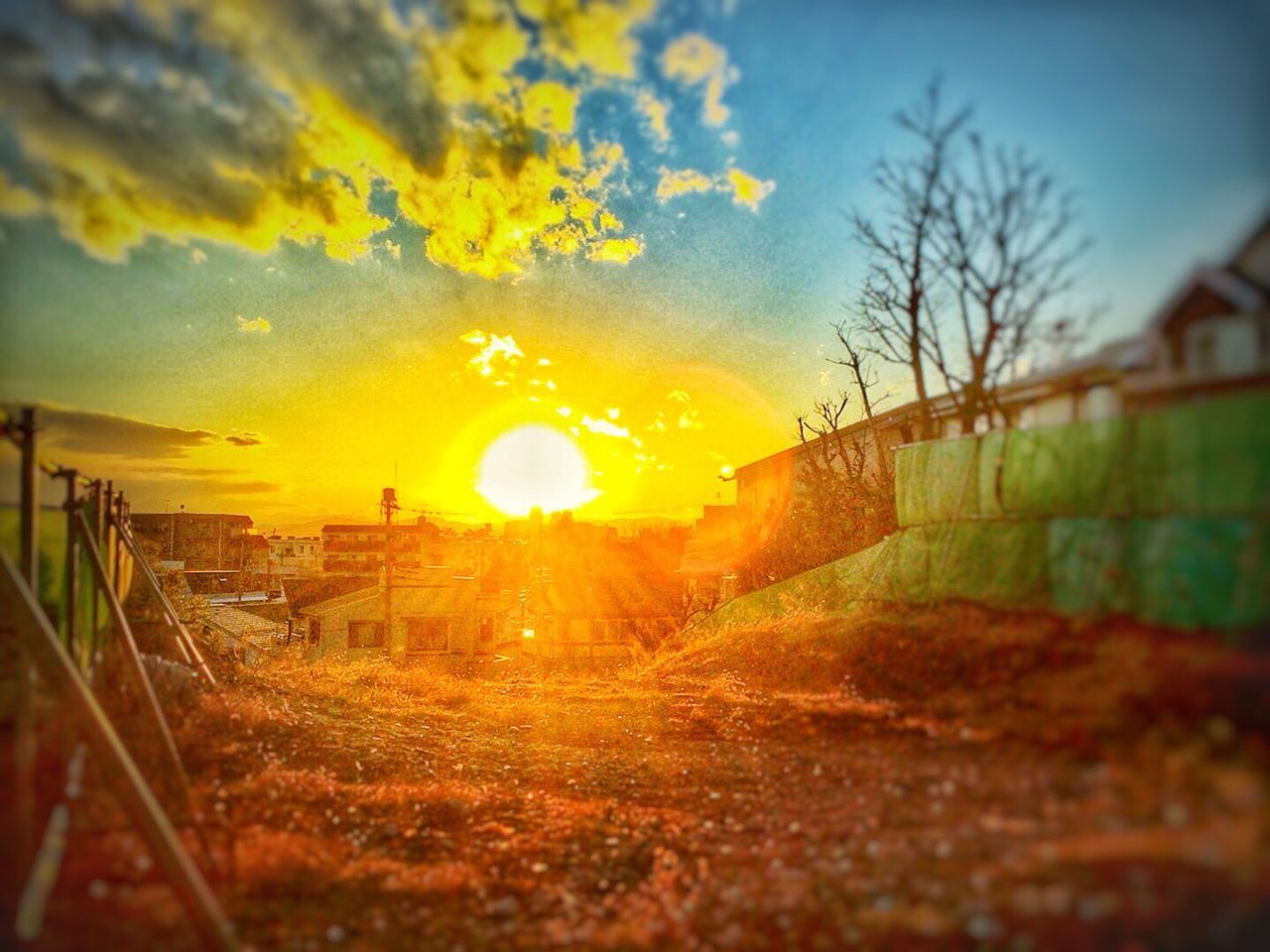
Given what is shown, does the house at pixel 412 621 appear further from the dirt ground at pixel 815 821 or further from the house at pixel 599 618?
the dirt ground at pixel 815 821

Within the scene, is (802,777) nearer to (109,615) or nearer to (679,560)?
(109,615)

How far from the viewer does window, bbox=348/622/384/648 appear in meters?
28.5

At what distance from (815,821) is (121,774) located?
4790mm

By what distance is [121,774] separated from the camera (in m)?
4.06

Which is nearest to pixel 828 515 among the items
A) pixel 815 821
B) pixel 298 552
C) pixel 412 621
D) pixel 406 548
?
pixel 815 821

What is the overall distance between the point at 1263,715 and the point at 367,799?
6.72 metres

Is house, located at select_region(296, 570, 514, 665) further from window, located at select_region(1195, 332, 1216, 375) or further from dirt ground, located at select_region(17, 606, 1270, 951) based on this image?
window, located at select_region(1195, 332, 1216, 375)

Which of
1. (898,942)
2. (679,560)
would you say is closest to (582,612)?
(679,560)

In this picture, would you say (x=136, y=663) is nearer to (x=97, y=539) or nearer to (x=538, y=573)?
(x=97, y=539)

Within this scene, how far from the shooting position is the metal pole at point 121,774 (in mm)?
3834

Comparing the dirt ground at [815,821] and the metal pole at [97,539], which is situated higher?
the metal pole at [97,539]

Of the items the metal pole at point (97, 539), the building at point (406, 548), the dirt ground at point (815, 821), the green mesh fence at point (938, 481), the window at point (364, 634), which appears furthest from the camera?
the building at point (406, 548)

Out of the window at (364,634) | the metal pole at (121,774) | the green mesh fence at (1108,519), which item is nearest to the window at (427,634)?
the window at (364,634)

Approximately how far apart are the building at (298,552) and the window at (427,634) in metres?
20.5
